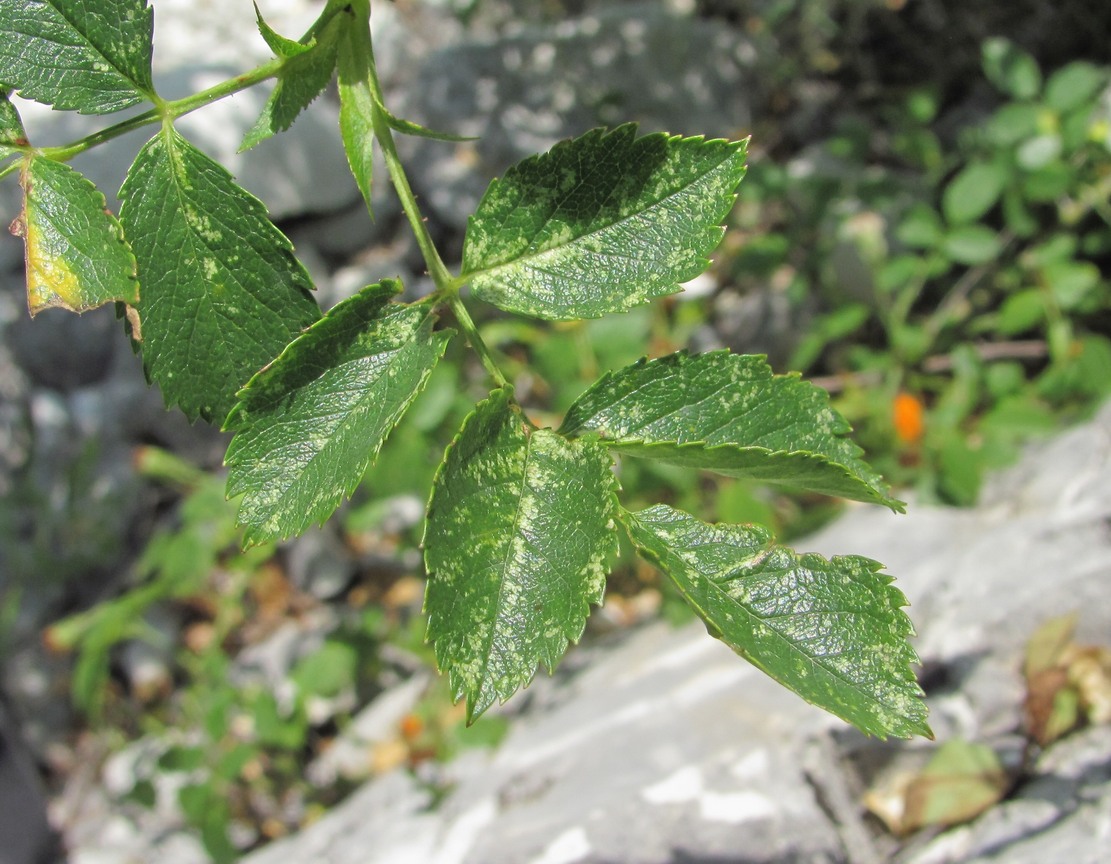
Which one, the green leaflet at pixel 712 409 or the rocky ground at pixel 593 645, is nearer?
the green leaflet at pixel 712 409

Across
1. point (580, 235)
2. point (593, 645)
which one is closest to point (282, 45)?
point (580, 235)

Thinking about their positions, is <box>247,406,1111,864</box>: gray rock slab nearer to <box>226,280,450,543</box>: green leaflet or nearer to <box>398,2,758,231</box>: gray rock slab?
<box>226,280,450,543</box>: green leaflet

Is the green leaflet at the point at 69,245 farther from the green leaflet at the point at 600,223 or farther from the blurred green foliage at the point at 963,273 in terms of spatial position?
the blurred green foliage at the point at 963,273

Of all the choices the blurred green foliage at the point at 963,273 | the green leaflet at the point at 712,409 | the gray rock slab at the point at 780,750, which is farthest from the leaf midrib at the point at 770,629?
the blurred green foliage at the point at 963,273

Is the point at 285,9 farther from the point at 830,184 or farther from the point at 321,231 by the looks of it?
the point at 830,184

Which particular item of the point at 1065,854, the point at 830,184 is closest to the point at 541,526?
the point at 1065,854

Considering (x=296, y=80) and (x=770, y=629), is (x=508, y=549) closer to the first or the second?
(x=770, y=629)
